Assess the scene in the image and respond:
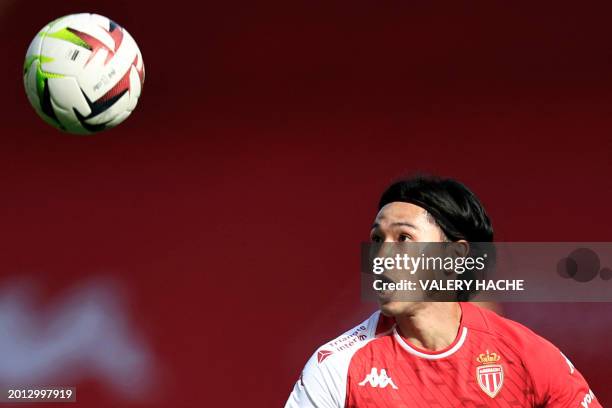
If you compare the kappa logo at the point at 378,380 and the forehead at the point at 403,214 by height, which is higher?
the forehead at the point at 403,214

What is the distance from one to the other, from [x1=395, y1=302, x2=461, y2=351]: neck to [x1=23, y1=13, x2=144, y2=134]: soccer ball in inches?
52.1

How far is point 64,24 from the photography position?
128 inches

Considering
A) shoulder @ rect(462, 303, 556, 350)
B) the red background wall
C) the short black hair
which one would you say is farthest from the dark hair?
the red background wall

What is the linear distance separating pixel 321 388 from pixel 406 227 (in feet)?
1.82

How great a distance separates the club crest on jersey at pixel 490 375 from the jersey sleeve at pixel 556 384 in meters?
0.10

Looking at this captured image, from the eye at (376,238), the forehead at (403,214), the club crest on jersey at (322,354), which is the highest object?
the forehead at (403,214)

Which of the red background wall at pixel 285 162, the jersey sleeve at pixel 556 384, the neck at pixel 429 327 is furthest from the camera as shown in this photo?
the red background wall at pixel 285 162

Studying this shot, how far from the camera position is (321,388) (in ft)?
8.84

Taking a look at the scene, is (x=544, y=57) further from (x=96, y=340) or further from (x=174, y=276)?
(x=96, y=340)

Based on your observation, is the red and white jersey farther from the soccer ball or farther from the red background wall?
the red background wall

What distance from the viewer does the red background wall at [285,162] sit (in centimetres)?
468

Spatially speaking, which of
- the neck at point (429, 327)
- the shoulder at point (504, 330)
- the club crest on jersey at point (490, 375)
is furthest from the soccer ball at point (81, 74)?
the club crest on jersey at point (490, 375)

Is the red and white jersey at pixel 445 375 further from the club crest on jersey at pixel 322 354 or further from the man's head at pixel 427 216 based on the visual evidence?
the man's head at pixel 427 216

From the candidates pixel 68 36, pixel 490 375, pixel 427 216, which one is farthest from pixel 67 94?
pixel 490 375
